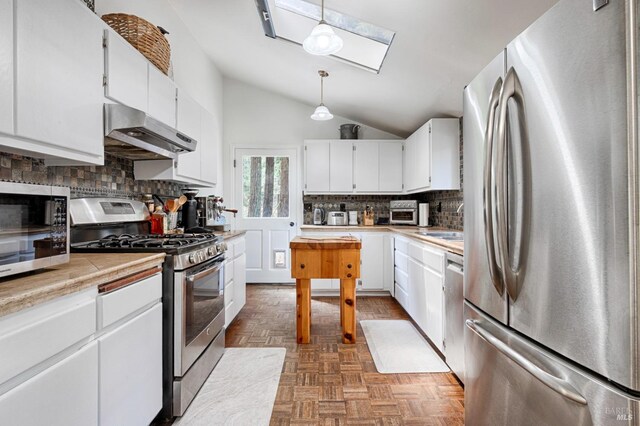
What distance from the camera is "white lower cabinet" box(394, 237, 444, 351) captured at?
240 centimetres

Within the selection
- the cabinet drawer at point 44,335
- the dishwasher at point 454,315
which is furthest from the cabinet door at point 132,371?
the dishwasher at point 454,315

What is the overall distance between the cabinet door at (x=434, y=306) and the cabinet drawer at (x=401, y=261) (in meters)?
0.68

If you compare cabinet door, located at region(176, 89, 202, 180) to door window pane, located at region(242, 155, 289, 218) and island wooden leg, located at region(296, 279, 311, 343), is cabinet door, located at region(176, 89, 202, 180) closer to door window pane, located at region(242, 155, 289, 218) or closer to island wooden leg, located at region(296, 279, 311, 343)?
island wooden leg, located at region(296, 279, 311, 343)

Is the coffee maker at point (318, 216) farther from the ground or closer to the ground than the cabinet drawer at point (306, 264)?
farther from the ground

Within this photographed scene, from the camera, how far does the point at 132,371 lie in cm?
139

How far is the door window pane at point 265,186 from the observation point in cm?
484

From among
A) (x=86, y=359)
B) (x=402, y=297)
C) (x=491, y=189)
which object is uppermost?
(x=491, y=189)

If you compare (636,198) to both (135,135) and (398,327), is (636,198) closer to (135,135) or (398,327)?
(135,135)

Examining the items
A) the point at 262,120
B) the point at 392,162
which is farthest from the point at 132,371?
the point at 262,120

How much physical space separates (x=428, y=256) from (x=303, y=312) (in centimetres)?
116

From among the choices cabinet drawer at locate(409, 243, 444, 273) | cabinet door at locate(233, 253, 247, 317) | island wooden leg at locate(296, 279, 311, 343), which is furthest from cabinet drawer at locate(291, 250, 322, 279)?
cabinet drawer at locate(409, 243, 444, 273)

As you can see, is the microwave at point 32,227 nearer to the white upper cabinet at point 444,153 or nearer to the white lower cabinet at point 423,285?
the white lower cabinet at point 423,285

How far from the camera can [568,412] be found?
2.64 feet

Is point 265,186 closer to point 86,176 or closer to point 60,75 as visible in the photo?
point 86,176
